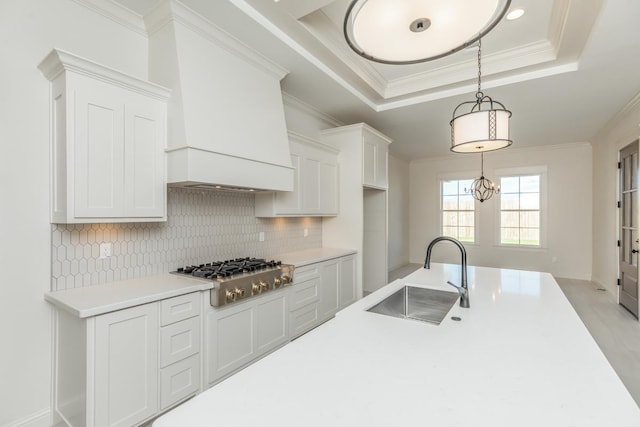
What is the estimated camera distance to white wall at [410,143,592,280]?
241 inches

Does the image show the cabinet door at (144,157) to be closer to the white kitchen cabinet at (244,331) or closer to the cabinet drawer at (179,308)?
the cabinet drawer at (179,308)

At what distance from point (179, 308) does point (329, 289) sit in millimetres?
1925

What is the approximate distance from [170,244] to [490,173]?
686 centimetres

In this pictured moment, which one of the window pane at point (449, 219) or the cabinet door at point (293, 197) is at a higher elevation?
the cabinet door at point (293, 197)

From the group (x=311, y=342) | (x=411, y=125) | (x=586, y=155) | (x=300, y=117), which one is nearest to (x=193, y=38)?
(x=300, y=117)

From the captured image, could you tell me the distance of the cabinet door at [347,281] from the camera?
3.93 metres

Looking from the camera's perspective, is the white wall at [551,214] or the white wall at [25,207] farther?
the white wall at [551,214]

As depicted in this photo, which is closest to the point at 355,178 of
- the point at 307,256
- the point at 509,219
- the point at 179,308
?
the point at 307,256

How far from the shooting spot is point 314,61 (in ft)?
9.84

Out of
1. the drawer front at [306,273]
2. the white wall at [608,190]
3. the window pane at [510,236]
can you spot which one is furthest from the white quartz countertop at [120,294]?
the window pane at [510,236]

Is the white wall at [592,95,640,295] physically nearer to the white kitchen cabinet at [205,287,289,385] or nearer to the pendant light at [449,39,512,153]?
the pendant light at [449,39,512,153]

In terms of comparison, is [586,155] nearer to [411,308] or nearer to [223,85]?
[411,308]

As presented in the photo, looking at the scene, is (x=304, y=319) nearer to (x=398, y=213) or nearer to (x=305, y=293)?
(x=305, y=293)

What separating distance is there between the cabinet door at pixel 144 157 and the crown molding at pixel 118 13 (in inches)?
26.8
